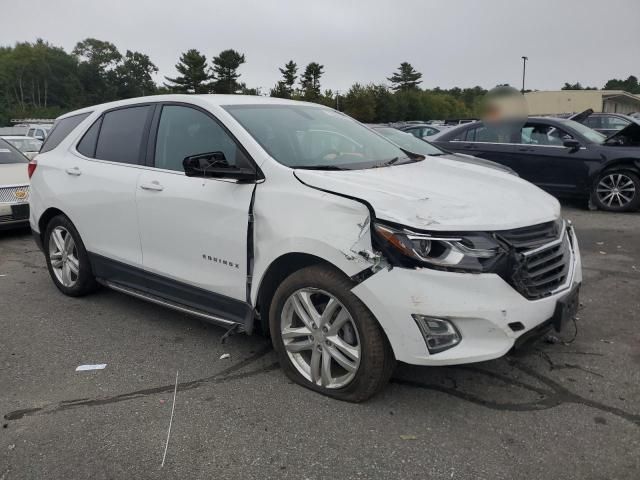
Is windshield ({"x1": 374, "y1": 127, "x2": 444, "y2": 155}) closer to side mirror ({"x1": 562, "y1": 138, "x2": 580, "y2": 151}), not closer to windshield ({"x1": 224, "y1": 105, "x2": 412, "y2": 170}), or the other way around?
side mirror ({"x1": 562, "y1": 138, "x2": 580, "y2": 151})

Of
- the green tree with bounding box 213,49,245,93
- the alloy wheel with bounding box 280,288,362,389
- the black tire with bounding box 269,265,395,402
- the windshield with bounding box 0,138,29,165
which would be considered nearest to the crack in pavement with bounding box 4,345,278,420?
the alloy wheel with bounding box 280,288,362,389

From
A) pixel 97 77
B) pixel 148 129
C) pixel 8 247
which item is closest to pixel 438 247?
pixel 148 129

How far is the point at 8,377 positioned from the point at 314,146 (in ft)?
8.17

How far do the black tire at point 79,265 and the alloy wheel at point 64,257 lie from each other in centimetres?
3

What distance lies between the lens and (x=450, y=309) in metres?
2.65

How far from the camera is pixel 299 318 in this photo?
3207mm

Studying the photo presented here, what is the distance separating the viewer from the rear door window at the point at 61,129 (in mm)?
4970

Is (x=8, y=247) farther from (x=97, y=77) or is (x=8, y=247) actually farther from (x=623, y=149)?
(x=97, y=77)

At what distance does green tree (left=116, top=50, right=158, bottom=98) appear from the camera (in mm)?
106938

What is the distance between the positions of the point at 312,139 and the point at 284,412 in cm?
182

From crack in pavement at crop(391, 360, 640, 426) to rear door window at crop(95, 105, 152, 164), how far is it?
8.53 feet

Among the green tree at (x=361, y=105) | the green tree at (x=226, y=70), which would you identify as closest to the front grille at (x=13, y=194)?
the green tree at (x=361, y=105)

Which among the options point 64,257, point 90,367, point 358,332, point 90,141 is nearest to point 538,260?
point 358,332

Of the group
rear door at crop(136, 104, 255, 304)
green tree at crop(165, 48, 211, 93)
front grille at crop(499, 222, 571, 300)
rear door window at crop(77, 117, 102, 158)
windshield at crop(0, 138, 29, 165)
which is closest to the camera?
front grille at crop(499, 222, 571, 300)
